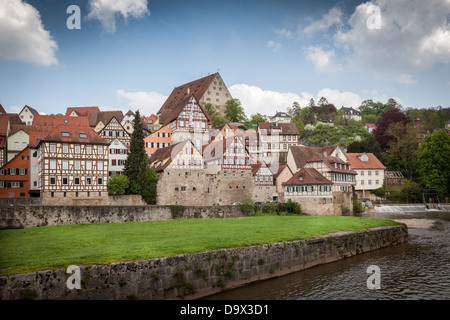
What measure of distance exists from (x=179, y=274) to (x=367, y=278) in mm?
10057

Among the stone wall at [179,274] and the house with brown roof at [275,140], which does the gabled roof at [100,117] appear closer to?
the house with brown roof at [275,140]

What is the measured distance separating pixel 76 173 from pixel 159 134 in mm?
21740

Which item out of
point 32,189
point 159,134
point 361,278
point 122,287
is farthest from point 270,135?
point 122,287

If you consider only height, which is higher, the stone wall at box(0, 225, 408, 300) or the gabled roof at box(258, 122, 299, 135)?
the gabled roof at box(258, 122, 299, 135)

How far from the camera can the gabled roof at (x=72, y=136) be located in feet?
136

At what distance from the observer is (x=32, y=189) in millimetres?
45250

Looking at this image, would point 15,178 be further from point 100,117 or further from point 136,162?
point 100,117

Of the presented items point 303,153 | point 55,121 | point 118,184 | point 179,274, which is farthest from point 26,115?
point 179,274

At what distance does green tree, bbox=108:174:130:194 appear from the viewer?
42.8 meters

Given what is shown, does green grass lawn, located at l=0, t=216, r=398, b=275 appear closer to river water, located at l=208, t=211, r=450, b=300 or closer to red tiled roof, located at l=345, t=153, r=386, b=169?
river water, located at l=208, t=211, r=450, b=300

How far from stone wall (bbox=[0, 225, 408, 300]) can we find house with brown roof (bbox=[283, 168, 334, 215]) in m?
19.3

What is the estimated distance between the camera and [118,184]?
42.8 meters

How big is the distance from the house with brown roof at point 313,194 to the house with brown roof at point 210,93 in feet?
144

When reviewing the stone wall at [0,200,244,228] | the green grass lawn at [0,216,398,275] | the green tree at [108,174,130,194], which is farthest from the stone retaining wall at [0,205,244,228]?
the green tree at [108,174,130,194]
